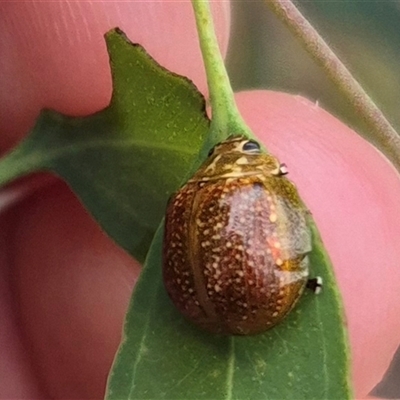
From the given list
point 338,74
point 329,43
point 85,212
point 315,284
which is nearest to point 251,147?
point 315,284

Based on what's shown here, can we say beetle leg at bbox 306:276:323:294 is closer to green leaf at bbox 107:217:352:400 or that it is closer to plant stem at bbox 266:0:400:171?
green leaf at bbox 107:217:352:400

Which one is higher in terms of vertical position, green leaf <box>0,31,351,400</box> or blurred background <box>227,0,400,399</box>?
green leaf <box>0,31,351,400</box>

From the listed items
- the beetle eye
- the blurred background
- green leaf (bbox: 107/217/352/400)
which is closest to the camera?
green leaf (bbox: 107/217/352/400)

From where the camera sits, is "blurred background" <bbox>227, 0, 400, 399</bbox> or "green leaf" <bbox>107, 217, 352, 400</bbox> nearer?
"green leaf" <bbox>107, 217, 352, 400</bbox>

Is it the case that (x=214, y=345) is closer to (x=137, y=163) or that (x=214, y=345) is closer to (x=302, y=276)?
(x=302, y=276)

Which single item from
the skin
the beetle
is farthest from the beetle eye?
the skin

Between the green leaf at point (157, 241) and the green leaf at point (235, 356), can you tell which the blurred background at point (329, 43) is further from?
the green leaf at point (235, 356)
